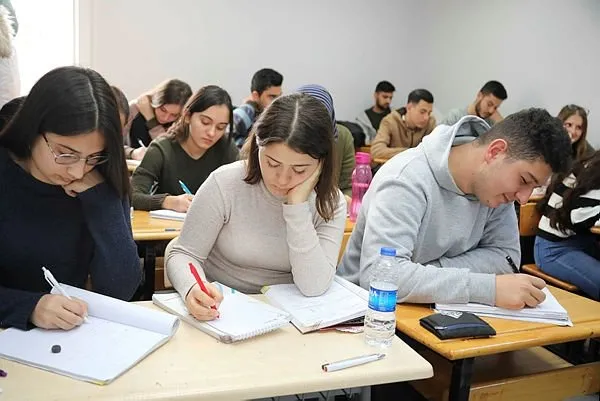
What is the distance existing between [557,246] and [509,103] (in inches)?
119

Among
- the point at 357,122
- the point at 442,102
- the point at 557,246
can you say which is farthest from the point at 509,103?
the point at 557,246

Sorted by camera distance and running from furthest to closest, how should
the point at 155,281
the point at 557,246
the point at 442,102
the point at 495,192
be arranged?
the point at 442,102, the point at 557,246, the point at 155,281, the point at 495,192

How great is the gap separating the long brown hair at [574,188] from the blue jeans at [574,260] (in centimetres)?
10

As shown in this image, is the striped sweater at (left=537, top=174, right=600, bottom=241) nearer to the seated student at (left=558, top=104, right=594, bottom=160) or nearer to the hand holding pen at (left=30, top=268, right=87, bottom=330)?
the seated student at (left=558, top=104, right=594, bottom=160)

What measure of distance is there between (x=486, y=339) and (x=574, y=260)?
4.89ft

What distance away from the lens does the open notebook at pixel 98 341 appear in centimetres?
108

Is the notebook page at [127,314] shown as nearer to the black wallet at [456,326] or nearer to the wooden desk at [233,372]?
the wooden desk at [233,372]

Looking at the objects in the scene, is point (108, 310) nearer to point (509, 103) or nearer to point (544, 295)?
point (544, 295)

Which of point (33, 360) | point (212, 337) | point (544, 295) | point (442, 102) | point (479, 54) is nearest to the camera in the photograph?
point (33, 360)

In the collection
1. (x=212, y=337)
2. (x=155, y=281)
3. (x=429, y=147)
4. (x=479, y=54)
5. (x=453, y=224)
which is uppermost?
(x=479, y=54)

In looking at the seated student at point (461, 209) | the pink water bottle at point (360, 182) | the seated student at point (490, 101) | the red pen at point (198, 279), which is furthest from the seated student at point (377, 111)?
the red pen at point (198, 279)

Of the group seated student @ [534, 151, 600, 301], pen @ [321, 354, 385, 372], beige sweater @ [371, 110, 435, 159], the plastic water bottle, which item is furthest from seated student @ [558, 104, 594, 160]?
pen @ [321, 354, 385, 372]

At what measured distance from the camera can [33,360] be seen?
3.59ft

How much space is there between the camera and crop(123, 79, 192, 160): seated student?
3.50 metres
